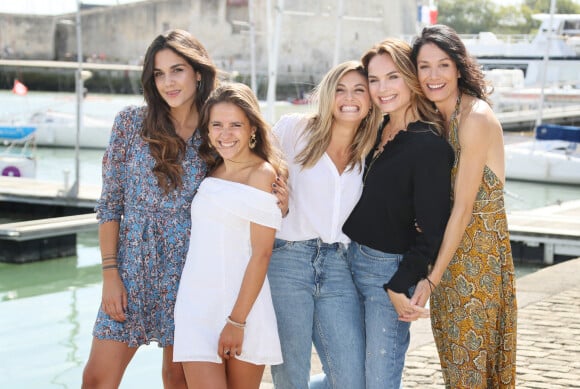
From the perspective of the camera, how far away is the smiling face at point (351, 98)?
3.87m

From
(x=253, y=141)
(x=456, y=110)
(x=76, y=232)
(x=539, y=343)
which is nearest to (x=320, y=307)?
(x=253, y=141)

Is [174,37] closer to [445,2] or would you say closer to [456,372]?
[456,372]

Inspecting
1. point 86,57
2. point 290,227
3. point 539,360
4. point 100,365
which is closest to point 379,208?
point 290,227

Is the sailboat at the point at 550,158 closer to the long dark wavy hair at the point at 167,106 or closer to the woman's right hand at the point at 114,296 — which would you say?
the long dark wavy hair at the point at 167,106

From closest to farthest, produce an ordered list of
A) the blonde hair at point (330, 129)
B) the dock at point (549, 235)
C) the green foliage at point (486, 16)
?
the blonde hair at point (330, 129), the dock at point (549, 235), the green foliage at point (486, 16)

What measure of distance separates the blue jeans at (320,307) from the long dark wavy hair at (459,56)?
833mm

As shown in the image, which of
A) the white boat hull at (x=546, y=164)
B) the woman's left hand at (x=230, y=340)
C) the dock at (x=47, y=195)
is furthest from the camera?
the white boat hull at (x=546, y=164)

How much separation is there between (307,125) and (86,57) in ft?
186

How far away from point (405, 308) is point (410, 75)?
3.08 feet

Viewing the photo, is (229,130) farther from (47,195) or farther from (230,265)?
(47,195)

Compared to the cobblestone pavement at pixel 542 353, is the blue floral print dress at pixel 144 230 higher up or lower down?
higher up

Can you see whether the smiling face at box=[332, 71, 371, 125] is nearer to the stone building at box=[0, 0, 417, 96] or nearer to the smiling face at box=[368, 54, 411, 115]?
the smiling face at box=[368, 54, 411, 115]

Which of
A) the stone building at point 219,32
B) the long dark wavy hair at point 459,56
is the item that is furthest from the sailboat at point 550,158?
the long dark wavy hair at point 459,56

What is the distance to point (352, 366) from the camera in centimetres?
382
